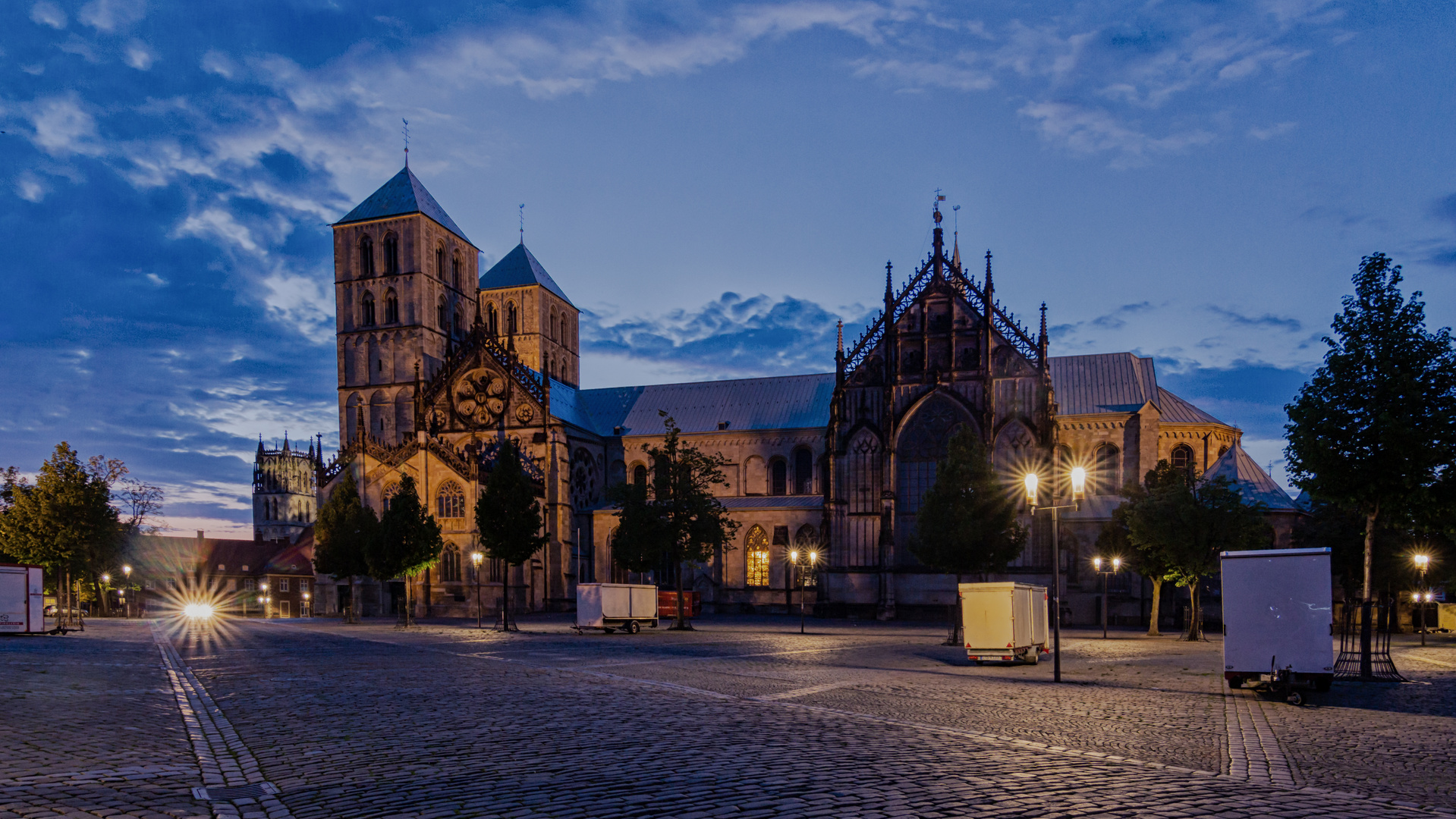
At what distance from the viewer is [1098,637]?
37.1 meters

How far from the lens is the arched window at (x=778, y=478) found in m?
64.6

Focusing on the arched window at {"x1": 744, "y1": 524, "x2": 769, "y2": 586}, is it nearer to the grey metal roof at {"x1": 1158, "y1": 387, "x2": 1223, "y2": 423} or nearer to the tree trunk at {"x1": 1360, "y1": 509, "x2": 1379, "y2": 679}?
the grey metal roof at {"x1": 1158, "y1": 387, "x2": 1223, "y2": 423}

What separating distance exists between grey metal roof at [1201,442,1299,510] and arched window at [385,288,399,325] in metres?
55.3

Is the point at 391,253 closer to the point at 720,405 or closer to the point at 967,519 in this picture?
the point at 720,405

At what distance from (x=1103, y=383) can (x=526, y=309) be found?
47.1 metres

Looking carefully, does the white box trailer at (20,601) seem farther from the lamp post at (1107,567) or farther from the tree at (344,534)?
the lamp post at (1107,567)

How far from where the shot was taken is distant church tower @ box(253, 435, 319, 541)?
13712 cm

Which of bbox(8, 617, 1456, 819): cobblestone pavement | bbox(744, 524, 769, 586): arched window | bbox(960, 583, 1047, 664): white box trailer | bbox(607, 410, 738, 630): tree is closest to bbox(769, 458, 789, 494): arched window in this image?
bbox(744, 524, 769, 586): arched window

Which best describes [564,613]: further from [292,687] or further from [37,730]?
[37,730]

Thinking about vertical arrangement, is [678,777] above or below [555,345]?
below

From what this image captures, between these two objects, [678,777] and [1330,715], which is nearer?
[678,777]

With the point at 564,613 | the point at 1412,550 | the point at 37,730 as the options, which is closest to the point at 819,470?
the point at 564,613

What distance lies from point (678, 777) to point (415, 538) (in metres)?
43.4

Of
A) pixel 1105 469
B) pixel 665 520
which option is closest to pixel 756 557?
pixel 665 520
